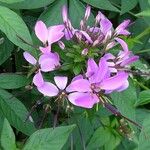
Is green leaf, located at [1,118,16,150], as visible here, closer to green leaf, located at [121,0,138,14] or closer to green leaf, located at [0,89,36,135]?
green leaf, located at [0,89,36,135]

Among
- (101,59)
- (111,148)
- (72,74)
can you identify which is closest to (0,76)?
(72,74)

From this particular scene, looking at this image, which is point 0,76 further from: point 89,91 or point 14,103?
point 89,91

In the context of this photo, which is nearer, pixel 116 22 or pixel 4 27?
pixel 4 27

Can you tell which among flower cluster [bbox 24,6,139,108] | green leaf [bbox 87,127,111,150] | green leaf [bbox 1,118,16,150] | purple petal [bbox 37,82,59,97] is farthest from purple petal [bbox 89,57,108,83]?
green leaf [bbox 87,127,111,150]

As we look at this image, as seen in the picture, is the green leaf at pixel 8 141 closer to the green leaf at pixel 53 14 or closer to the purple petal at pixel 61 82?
the purple petal at pixel 61 82

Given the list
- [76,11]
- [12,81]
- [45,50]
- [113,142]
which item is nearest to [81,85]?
[45,50]

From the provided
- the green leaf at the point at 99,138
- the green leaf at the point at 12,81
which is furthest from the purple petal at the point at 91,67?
the green leaf at the point at 99,138
